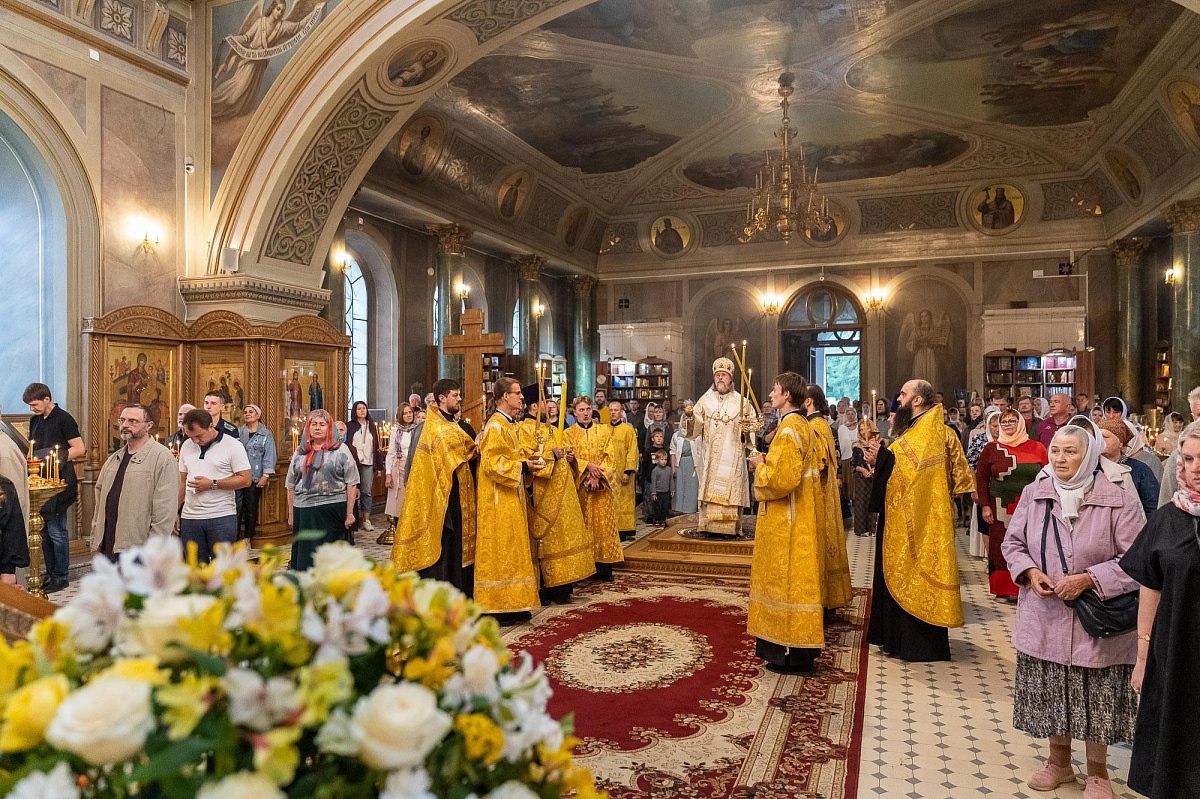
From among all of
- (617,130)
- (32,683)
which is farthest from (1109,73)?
(32,683)

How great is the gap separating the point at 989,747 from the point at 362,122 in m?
9.17

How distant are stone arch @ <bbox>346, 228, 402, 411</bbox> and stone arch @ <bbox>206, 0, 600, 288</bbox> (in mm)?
4642

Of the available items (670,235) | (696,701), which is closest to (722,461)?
(696,701)

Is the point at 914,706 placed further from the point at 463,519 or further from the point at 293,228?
the point at 293,228

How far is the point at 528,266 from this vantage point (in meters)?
18.6

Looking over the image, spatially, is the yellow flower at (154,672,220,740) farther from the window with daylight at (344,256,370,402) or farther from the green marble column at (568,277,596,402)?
the green marble column at (568,277,596,402)

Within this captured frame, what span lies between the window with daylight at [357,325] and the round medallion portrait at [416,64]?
5409 millimetres

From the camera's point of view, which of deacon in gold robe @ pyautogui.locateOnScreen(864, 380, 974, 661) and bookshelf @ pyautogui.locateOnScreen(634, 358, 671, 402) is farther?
bookshelf @ pyautogui.locateOnScreen(634, 358, 671, 402)

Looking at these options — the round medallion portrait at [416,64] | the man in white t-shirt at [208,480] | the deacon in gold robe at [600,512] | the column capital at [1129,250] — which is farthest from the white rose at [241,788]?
the column capital at [1129,250]

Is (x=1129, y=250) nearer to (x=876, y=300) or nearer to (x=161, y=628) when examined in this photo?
(x=876, y=300)

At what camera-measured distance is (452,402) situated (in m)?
6.32

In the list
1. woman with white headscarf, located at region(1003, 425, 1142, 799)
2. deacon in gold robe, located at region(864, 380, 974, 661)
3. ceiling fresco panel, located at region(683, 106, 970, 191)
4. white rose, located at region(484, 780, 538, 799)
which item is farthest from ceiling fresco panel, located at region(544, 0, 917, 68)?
white rose, located at region(484, 780, 538, 799)

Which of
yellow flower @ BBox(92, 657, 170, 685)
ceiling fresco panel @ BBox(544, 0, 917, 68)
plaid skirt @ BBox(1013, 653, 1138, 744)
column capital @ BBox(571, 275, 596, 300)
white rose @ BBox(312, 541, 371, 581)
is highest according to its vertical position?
ceiling fresco panel @ BBox(544, 0, 917, 68)

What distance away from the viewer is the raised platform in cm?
820
